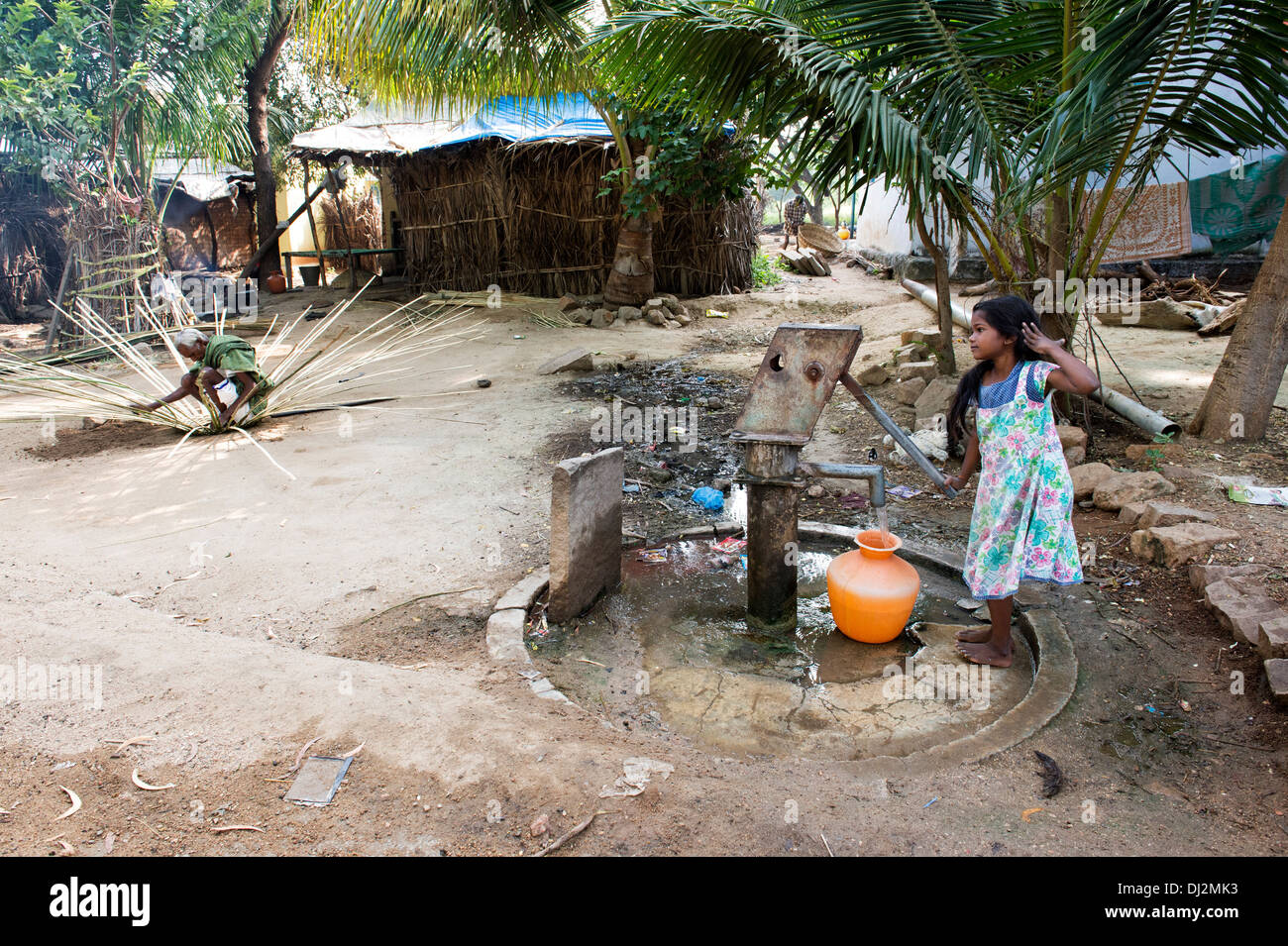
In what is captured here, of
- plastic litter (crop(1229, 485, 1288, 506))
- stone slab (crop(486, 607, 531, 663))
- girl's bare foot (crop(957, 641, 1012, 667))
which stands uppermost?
plastic litter (crop(1229, 485, 1288, 506))

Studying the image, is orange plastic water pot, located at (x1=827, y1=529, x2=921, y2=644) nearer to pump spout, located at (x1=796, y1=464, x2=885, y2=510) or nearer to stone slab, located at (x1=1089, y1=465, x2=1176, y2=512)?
pump spout, located at (x1=796, y1=464, x2=885, y2=510)

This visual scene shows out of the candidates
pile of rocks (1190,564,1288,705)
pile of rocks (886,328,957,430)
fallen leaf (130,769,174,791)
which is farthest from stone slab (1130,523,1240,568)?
fallen leaf (130,769,174,791)

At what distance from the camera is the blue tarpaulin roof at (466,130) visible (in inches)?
455

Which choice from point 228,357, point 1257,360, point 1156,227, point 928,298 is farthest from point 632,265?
point 1257,360

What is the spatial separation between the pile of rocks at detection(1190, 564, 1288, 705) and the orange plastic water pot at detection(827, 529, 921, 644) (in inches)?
47.1

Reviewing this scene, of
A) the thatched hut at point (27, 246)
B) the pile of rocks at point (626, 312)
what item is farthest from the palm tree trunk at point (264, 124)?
the pile of rocks at point (626, 312)

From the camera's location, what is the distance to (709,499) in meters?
5.11

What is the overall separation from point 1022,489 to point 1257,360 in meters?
2.94

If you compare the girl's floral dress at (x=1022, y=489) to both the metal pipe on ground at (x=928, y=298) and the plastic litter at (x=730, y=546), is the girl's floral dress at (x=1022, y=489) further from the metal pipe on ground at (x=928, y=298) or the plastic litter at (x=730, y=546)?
the metal pipe on ground at (x=928, y=298)

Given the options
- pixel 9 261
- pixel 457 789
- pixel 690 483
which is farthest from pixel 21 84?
pixel 457 789

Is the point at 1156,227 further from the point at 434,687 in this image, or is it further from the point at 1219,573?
the point at 434,687

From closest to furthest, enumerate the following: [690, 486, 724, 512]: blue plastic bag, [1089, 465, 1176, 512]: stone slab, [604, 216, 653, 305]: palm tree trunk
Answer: [1089, 465, 1176, 512]: stone slab
[690, 486, 724, 512]: blue plastic bag
[604, 216, 653, 305]: palm tree trunk

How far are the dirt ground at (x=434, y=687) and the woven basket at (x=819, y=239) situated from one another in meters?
12.0

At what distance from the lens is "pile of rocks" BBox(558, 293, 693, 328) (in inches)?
436
